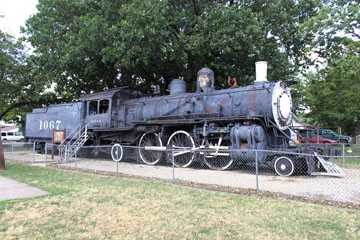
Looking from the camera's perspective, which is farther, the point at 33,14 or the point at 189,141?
the point at 33,14

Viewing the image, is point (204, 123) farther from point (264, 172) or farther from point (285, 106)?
point (285, 106)

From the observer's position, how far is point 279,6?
50.3ft

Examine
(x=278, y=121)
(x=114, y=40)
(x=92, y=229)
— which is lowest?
(x=92, y=229)

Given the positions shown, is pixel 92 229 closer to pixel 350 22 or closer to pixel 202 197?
pixel 202 197

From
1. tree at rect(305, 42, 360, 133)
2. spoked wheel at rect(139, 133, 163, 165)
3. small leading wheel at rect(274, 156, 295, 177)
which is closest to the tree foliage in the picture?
spoked wheel at rect(139, 133, 163, 165)

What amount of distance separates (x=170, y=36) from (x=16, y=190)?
37.7 feet

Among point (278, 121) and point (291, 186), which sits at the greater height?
point (278, 121)

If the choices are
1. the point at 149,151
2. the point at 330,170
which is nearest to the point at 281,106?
the point at 330,170

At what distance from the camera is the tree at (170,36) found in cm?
1402

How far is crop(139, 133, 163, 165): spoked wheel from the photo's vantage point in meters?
12.5

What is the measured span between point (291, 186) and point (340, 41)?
11.6 m

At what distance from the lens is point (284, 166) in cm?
912

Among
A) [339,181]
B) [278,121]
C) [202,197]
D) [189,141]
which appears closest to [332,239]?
[202,197]

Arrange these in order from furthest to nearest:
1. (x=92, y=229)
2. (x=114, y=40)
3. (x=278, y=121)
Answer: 1. (x=114, y=40)
2. (x=278, y=121)
3. (x=92, y=229)
